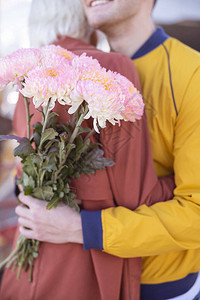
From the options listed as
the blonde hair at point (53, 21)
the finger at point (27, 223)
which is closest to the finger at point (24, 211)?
the finger at point (27, 223)

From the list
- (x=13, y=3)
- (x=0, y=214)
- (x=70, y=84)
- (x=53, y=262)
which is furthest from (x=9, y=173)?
(x=70, y=84)

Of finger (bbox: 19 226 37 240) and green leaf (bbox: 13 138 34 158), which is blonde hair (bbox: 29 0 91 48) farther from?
finger (bbox: 19 226 37 240)

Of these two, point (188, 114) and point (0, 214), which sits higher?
point (188, 114)

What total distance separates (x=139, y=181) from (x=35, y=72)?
1.57ft

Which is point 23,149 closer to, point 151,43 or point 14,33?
point 151,43

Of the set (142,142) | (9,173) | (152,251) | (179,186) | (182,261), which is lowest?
(9,173)

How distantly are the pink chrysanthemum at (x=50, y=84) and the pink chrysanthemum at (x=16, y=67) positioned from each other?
0.21ft

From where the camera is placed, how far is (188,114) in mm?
990

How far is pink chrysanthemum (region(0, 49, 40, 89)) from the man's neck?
24.9 inches

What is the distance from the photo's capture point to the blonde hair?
3.81 feet

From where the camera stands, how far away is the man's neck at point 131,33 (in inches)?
50.2

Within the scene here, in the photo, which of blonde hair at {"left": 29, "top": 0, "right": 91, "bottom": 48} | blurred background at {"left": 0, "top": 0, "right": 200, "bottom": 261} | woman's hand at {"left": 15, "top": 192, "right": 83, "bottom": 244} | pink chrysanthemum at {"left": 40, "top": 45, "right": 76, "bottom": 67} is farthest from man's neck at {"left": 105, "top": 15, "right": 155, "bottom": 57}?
blurred background at {"left": 0, "top": 0, "right": 200, "bottom": 261}

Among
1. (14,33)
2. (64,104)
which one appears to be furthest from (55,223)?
(14,33)

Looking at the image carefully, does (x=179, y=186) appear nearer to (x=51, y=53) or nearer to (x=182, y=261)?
(x=182, y=261)
